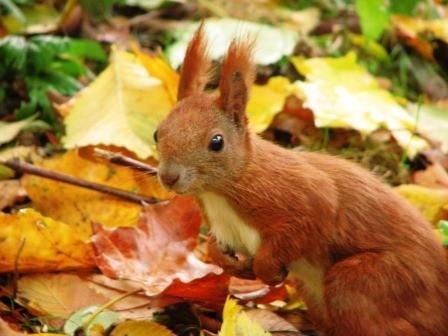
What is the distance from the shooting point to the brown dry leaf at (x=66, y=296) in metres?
2.29

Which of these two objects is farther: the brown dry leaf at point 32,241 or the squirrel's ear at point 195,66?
the brown dry leaf at point 32,241

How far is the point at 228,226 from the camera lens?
216 cm

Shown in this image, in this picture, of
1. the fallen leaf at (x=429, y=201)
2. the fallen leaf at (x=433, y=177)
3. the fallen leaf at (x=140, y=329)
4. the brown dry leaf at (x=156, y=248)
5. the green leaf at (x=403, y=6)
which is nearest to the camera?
the fallen leaf at (x=140, y=329)

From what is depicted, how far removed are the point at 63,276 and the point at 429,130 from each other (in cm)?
172

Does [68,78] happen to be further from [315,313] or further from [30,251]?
[315,313]

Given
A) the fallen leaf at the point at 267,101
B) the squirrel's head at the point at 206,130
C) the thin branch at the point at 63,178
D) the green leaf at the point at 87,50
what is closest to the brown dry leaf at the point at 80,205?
the thin branch at the point at 63,178

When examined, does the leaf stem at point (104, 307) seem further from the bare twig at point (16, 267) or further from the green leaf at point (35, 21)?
the green leaf at point (35, 21)

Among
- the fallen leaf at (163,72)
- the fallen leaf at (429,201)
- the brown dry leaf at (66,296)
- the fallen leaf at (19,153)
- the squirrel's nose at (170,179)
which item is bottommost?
the brown dry leaf at (66,296)

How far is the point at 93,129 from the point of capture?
2969 mm

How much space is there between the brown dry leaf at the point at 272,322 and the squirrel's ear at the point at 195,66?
0.66 meters

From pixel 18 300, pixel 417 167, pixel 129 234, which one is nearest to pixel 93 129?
pixel 129 234

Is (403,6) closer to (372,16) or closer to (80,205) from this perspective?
(372,16)

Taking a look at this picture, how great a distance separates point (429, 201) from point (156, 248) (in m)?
0.97

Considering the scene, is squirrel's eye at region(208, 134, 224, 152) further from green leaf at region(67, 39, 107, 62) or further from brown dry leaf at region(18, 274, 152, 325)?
green leaf at region(67, 39, 107, 62)
